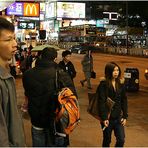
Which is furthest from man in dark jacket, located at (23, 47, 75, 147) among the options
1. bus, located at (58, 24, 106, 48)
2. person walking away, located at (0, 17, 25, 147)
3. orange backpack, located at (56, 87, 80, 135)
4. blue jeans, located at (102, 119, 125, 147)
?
bus, located at (58, 24, 106, 48)

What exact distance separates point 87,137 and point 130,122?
2.12 meters

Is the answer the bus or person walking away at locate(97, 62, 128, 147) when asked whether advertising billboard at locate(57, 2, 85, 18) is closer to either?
the bus

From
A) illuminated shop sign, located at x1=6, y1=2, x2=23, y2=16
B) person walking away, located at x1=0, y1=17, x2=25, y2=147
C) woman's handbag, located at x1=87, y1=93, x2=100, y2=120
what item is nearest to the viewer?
person walking away, located at x1=0, y1=17, x2=25, y2=147

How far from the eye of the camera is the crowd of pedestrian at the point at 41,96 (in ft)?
10.2

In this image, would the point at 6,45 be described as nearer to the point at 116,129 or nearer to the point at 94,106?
the point at 94,106

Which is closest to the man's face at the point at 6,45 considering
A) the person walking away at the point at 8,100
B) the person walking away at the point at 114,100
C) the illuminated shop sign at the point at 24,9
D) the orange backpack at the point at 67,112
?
the person walking away at the point at 8,100

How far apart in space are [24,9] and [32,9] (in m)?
0.63

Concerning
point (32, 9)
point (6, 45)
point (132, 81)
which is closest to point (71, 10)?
point (32, 9)

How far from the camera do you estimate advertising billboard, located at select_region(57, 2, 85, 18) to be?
59.2 meters

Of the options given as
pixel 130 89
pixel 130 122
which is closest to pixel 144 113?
pixel 130 122

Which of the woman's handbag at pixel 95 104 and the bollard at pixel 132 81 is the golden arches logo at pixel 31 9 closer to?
the bollard at pixel 132 81

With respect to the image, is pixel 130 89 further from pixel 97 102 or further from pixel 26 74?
pixel 26 74

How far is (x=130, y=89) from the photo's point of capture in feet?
54.1

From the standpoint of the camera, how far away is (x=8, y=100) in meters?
3.08
